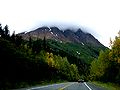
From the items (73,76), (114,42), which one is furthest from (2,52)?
(73,76)

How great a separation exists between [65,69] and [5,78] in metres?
131

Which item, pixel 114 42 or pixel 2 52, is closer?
pixel 2 52

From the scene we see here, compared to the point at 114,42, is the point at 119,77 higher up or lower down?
lower down

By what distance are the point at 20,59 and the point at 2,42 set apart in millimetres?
8180

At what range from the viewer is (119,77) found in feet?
244

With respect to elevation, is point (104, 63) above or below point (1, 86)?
above

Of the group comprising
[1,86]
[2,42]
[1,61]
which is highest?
[2,42]

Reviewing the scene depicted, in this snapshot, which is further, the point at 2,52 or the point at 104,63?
the point at 104,63

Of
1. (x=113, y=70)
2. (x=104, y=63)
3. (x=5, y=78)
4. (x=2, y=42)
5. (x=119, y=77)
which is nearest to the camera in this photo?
(x=5, y=78)

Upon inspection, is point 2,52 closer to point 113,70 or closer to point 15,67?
point 15,67

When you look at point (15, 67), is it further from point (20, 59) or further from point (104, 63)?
point (104, 63)

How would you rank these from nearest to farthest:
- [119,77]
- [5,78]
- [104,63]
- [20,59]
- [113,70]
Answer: [5,78]
[20,59]
[119,77]
[113,70]
[104,63]

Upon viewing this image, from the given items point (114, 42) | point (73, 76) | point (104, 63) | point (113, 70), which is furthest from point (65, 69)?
point (114, 42)

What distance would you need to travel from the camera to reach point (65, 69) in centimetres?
17712
